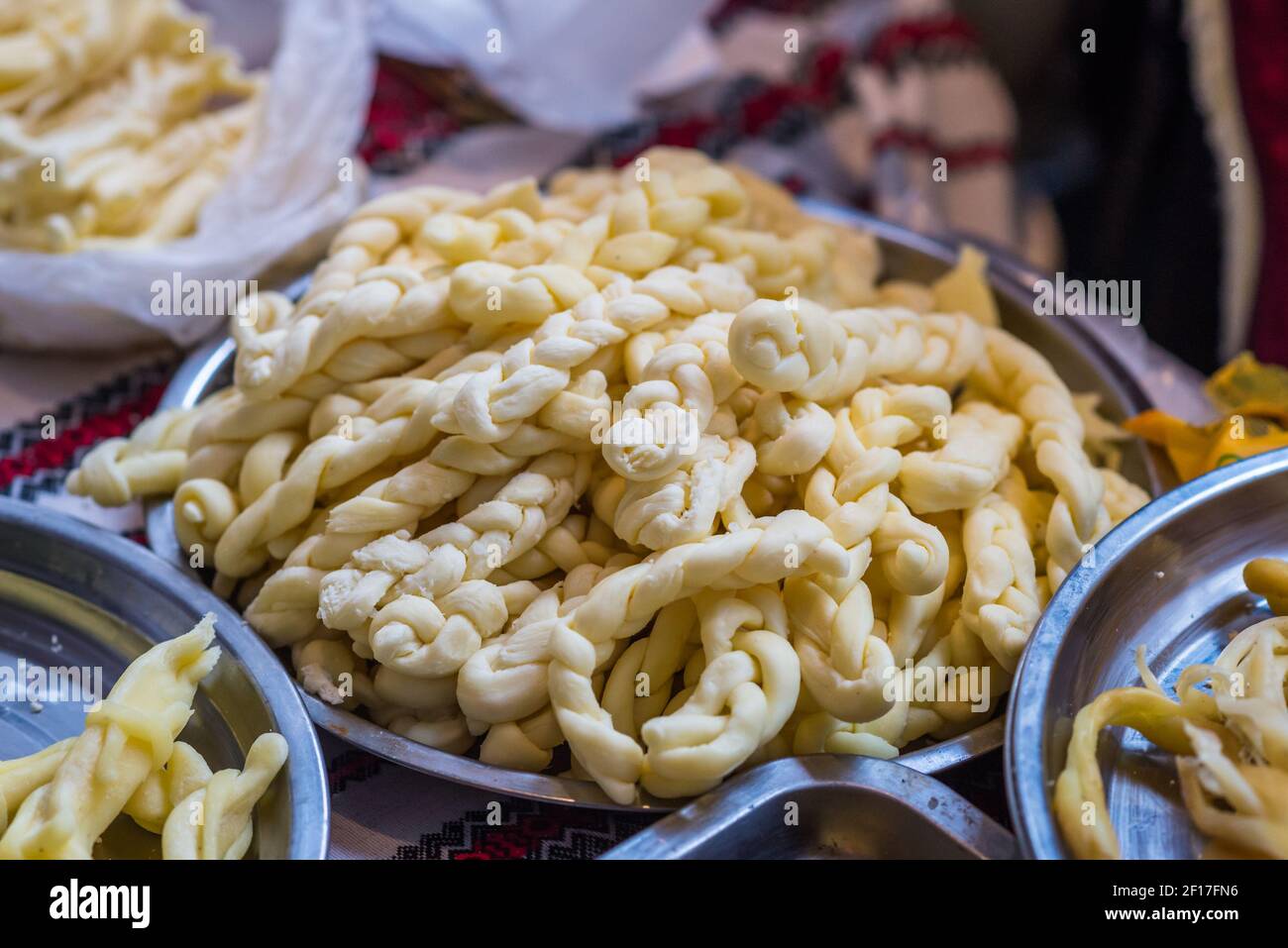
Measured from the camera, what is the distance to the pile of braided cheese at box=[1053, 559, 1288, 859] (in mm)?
771

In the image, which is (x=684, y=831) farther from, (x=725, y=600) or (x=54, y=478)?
(x=54, y=478)

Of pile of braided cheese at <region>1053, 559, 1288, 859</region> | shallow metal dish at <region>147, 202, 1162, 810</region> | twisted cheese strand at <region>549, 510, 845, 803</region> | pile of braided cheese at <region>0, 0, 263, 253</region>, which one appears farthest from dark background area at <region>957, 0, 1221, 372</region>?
pile of braided cheese at <region>0, 0, 263, 253</region>

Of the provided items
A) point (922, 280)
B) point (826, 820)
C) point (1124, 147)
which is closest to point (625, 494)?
point (826, 820)

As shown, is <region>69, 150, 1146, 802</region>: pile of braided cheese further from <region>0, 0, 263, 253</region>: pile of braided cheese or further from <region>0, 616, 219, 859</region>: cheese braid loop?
<region>0, 0, 263, 253</region>: pile of braided cheese

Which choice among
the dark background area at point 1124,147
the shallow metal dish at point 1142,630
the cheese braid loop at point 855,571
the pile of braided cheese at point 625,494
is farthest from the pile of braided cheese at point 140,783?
the dark background area at point 1124,147

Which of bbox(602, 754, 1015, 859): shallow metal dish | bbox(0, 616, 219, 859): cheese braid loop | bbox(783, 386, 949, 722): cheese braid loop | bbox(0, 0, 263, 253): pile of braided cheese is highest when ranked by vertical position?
bbox(0, 0, 263, 253): pile of braided cheese

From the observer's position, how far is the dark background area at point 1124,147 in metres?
1.73

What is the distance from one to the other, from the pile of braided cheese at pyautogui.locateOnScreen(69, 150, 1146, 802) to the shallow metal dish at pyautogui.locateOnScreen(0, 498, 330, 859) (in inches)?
1.7

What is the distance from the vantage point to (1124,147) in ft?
6.75

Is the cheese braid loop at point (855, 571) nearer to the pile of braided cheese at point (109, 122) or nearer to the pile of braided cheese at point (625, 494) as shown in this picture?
the pile of braided cheese at point (625, 494)

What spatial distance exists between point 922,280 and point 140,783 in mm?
1001

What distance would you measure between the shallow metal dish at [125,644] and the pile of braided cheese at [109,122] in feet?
1.55
